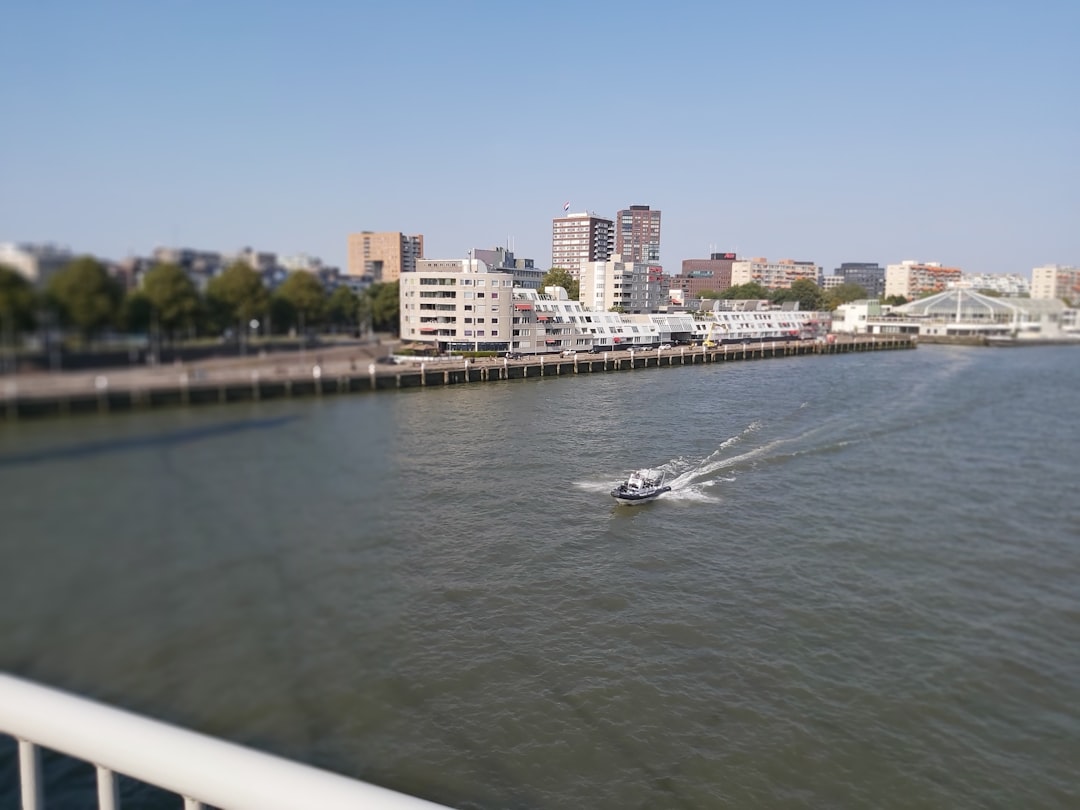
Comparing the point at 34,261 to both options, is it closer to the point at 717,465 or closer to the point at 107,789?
the point at 107,789

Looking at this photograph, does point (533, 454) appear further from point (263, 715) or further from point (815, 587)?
point (263, 715)

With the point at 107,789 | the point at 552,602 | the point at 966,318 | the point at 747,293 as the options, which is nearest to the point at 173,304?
the point at 107,789

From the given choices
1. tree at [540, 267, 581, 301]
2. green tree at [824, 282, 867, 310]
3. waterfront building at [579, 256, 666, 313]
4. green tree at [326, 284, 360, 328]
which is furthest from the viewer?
green tree at [824, 282, 867, 310]

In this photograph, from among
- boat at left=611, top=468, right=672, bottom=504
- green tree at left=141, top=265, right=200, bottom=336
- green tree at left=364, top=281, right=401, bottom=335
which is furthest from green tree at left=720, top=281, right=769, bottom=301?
green tree at left=141, top=265, right=200, bottom=336

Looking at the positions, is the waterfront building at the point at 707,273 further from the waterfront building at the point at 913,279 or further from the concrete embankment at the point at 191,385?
the concrete embankment at the point at 191,385

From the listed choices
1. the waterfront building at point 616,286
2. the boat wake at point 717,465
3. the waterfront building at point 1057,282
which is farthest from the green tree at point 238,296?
the waterfront building at point 1057,282

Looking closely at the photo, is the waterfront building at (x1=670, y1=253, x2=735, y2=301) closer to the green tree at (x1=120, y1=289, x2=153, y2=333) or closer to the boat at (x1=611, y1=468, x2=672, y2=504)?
the boat at (x1=611, y1=468, x2=672, y2=504)

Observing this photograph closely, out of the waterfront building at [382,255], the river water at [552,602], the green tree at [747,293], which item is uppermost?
the green tree at [747,293]
